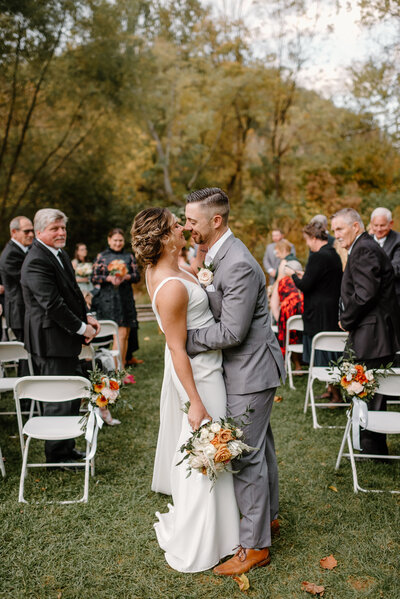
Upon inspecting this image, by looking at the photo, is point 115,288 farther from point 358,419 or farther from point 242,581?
point 242,581

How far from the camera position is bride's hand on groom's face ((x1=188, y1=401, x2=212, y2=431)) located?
283 cm

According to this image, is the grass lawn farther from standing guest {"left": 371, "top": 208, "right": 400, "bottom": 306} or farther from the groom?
standing guest {"left": 371, "top": 208, "right": 400, "bottom": 306}

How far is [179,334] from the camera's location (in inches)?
109

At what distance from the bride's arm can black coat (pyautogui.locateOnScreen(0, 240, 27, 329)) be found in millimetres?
4044

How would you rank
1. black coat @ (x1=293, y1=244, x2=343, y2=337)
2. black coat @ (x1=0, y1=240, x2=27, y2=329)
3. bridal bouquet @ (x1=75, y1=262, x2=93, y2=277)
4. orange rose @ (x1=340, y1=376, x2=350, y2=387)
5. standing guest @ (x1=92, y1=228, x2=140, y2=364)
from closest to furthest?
1. orange rose @ (x1=340, y1=376, x2=350, y2=387)
2. black coat @ (x1=293, y1=244, x2=343, y2=337)
3. black coat @ (x1=0, y1=240, x2=27, y2=329)
4. standing guest @ (x1=92, y1=228, x2=140, y2=364)
5. bridal bouquet @ (x1=75, y1=262, x2=93, y2=277)

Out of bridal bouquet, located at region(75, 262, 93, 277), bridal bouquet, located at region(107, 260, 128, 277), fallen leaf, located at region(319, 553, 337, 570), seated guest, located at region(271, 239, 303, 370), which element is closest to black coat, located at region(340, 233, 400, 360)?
A: fallen leaf, located at region(319, 553, 337, 570)

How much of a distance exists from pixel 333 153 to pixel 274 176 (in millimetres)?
3502

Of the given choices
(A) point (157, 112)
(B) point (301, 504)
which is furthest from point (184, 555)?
(A) point (157, 112)

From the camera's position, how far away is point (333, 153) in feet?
62.0

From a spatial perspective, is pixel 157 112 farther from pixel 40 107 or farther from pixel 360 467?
pixel 360 467

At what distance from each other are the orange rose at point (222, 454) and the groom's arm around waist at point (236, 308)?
1.76 ft

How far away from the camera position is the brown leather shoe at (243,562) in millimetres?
2883

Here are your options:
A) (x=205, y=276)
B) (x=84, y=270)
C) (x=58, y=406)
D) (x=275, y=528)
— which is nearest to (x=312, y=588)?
(x=275, y=528)

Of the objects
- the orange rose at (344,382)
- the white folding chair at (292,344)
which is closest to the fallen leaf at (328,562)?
the orange rose at (344,382)
